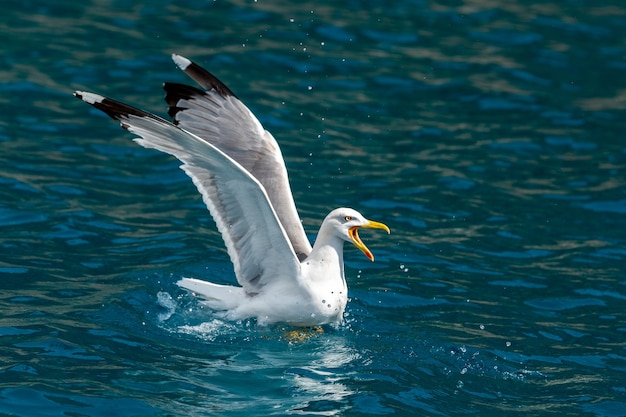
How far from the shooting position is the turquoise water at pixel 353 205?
790cm

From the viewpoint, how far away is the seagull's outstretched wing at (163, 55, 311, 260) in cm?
966

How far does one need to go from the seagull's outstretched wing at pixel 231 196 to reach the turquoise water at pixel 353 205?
565 millimetres

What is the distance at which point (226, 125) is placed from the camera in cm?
987

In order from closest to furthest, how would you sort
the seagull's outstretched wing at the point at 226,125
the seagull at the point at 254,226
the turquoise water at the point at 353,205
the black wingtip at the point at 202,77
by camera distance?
the turquoise water at the point at 353,205 → the seagull at the point at 254,226 → the black wingtip at the point at 202,77 → the seagull's outstretched wing at the point at 226,125

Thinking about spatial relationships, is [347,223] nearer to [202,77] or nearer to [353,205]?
[202,77]

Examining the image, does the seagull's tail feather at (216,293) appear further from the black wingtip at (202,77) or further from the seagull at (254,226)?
the black wingtip at (202,77)

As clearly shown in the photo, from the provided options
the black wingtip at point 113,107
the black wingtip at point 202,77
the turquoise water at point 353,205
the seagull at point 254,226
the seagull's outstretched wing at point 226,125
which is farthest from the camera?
the seagull's outstretched wing at point 226,125

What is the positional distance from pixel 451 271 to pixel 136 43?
6822 millimetres

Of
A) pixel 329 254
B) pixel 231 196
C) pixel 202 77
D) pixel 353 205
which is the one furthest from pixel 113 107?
pixel 353 205

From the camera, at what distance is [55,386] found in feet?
24.3

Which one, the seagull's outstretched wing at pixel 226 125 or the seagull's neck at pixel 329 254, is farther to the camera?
the seagull's outstretched wing at pixel 226 125

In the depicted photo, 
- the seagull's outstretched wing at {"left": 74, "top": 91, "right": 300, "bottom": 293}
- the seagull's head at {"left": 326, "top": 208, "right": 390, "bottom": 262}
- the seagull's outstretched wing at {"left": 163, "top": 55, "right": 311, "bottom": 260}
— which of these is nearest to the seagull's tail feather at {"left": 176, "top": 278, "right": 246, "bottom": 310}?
the seagull's outstretched wing at {"left": 74, "top": 91, "right": 300, "bottom": 293}

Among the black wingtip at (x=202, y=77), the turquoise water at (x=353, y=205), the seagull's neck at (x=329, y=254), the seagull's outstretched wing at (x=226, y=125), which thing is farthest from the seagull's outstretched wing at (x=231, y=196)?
the black wingtip at (x=202, y=77)

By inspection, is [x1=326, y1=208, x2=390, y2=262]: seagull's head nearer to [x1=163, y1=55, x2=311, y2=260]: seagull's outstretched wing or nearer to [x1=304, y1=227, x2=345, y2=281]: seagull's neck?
[x1=304, y1=227, x2=345, y2=281]: seagull's neck
